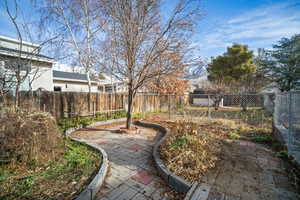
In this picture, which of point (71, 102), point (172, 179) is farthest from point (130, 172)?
point (71, 102)

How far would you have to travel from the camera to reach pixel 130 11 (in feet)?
13.8

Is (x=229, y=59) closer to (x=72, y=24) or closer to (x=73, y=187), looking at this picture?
(x=72, y=24)

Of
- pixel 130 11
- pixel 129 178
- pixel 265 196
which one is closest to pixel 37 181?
pixel 129 178

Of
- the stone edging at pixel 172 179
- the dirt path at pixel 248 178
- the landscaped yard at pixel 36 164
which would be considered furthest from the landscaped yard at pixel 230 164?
the landscaped yard at pixel 36 164

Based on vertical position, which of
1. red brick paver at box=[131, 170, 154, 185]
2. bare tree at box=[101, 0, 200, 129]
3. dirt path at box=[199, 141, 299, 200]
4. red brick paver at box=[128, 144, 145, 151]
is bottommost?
red brick paver at box=[131, 170, 154, 185]

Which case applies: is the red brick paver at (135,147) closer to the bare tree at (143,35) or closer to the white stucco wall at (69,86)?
the bare tree at (143,35)

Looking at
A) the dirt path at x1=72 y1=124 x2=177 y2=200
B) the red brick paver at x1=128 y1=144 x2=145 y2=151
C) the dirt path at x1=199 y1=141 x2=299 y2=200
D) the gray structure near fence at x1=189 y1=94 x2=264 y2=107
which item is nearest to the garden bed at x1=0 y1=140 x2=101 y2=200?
the dirt path at x1=72 y1=124 x2=177 y2=200

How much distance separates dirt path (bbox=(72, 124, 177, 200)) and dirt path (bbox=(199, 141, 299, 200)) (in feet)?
2.91

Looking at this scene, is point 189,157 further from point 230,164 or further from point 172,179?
point 230,164

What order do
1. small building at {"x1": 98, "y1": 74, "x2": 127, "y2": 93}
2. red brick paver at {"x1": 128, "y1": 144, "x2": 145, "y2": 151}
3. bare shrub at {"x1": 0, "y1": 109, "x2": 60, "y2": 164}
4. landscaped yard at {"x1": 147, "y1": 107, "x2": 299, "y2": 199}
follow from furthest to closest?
1. small building at {"x1": 98, "y1": 74, "x2": 127, "y2": 93}
2. red brick paver at {"x1": 128, "y1": 144, "x2": 145, "y2": 151}
3. bare shrub at {"x1": 0, "y1": 109, "x2": 60, "y2": 164}
4. landscaped yard at {"x1": 147, "y1": 107, "x2": 299, "y2": 199}

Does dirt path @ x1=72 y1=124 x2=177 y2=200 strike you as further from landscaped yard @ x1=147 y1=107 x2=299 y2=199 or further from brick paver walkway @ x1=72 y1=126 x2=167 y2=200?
landscaped yard @ x1=147 y1=107 x2=299 y2=199

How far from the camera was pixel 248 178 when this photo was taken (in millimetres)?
2357

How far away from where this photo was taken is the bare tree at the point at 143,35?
417 centimetres

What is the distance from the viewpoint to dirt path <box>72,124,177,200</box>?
208cm
